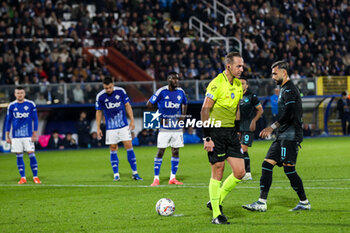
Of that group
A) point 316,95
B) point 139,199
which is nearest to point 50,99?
point 316,95

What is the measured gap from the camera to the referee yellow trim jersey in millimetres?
8062

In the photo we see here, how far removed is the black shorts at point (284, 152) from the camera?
8.88 meters

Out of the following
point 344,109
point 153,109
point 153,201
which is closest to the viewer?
point 153,201

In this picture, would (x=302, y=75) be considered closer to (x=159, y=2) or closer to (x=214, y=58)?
(x=214, y=58)

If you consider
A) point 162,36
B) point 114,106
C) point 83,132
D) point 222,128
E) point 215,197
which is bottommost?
point 83,132

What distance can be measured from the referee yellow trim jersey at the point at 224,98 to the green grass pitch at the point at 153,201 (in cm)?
139

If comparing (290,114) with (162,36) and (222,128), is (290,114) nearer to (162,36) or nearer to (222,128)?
(222,128)

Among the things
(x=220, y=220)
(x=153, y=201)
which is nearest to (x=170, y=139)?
(x=153, y=201)

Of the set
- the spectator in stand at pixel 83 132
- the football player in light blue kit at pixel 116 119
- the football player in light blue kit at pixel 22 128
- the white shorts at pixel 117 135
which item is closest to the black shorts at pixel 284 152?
the football player in light blue kit at pixel 116 119

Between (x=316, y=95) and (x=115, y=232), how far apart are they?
22.6 meters

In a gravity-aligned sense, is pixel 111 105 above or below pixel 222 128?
above

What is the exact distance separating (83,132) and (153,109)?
3.12 m

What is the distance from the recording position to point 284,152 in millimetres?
8898

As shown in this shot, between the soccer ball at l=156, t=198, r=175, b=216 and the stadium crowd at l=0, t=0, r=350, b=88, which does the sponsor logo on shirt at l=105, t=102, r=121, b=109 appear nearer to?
the soccer ball at l=156, t=198, r=175, b=216
